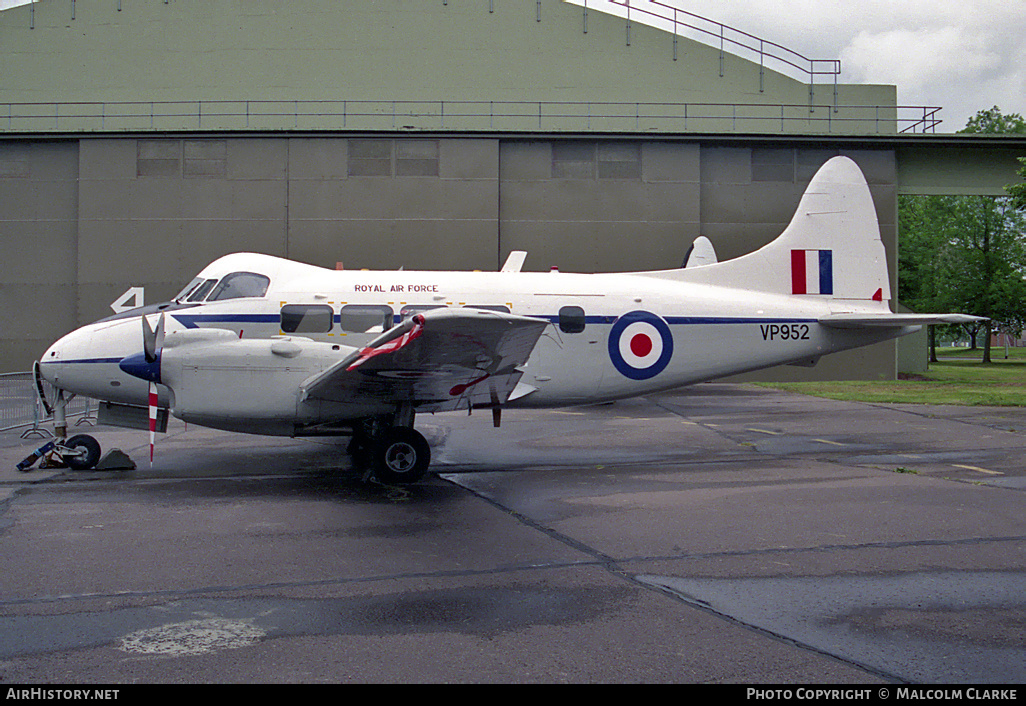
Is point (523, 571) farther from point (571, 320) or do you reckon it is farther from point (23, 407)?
point (23, 407)

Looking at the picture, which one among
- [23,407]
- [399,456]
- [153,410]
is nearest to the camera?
[153,410]

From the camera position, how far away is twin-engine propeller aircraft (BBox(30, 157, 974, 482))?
9008 millimetres

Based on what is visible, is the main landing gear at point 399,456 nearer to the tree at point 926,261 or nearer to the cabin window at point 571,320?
the cabin window at point 571,320

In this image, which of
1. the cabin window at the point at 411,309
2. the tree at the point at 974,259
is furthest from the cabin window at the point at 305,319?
the tree at the point at 974,259

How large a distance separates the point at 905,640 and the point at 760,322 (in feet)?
27.0

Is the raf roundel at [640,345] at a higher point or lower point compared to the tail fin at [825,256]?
lower

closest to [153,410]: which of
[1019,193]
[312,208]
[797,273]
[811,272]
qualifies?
[797,273]

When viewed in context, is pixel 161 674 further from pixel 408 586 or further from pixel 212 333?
pixel 212 333

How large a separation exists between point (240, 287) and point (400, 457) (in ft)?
12.3

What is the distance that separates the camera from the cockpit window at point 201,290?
1104cm

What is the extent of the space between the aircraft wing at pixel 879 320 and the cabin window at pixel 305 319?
25.4 ft

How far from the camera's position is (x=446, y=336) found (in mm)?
7566

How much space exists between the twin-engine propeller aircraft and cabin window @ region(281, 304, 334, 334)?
0.02 metres
